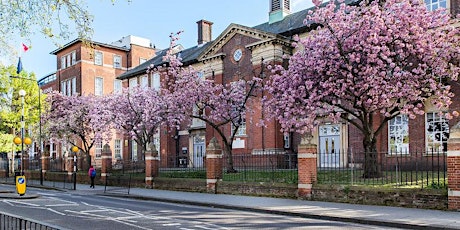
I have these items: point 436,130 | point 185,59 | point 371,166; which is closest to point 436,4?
point 436,130

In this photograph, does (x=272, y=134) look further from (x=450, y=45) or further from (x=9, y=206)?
(x=9, y=206)

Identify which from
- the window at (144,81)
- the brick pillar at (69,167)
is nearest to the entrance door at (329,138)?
the brick pillar at (69,167)

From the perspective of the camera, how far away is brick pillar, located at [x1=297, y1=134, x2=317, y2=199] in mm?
17609

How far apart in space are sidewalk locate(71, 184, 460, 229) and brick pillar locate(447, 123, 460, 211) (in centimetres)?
40

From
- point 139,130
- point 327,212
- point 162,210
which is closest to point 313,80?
point 327,212

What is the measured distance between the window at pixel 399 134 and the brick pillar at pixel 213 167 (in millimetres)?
10605

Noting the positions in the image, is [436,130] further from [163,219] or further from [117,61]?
[117,61]

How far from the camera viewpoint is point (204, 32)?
4619 cm

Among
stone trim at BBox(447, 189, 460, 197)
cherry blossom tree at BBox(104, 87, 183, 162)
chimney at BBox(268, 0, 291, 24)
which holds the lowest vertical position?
stone trim at BBox(447, 189, 460, 197)

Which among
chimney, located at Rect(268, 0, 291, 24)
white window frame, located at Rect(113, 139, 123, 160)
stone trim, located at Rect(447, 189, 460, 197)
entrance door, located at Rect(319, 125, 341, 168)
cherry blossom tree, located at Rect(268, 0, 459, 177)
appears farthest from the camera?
white window frame, located at Rect(113, 139, 123, 160)

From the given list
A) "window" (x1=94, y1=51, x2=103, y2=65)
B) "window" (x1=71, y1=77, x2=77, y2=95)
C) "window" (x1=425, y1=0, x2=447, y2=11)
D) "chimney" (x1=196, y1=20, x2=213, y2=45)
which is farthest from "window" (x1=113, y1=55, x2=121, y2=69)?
"window" (x1=425, y1=0, x2=447, y2=11)

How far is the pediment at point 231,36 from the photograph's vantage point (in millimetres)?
32625

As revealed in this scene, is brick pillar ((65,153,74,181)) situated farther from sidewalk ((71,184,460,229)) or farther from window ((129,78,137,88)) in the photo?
sidewalk ((71,184,460,229))

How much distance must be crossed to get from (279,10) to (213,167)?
20.3m
